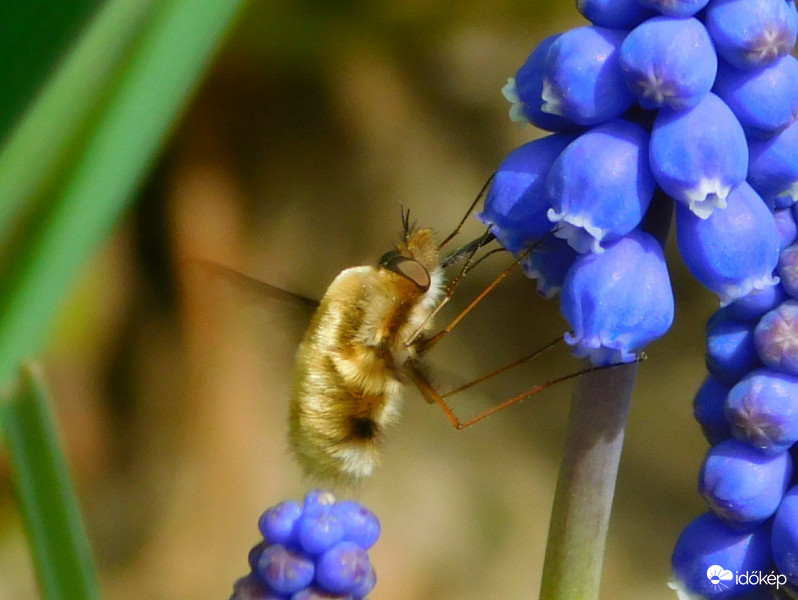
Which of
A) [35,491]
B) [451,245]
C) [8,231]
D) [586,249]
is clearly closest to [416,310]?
[586,249]

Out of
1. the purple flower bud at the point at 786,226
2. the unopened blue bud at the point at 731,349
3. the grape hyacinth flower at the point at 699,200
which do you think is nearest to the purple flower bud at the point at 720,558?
the grape hyacinth flower at the point at 699,200

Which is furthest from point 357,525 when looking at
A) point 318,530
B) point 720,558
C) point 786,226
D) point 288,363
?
point 288,363

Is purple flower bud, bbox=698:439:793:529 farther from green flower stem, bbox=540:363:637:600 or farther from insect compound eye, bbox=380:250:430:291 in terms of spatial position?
insect compound eye, bbox=380:250:430:291

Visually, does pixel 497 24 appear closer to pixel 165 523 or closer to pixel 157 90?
pixel 165 523

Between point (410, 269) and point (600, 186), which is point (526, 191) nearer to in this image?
point (600, 186)

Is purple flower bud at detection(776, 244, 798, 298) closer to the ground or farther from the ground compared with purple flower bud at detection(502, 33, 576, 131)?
closer to the ground

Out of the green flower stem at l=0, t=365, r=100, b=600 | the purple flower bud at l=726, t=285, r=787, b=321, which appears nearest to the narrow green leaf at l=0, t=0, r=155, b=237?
the green flower stem at l=0, t=365, r=100, b=600

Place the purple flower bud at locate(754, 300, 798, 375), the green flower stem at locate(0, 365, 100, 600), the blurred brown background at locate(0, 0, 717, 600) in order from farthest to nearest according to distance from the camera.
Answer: the blurred brown background at locate(0, 0, 717, 600) < the purple flower bud at locate(754, 300, 798, 375) < the green flower stem at locate(0, 365, 100, 600)

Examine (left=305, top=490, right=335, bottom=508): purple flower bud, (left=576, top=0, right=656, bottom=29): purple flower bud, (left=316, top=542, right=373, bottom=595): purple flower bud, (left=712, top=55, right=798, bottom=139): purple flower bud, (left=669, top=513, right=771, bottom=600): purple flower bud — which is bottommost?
(left=316, top=542, right=373, bottom=595): purple flower bud

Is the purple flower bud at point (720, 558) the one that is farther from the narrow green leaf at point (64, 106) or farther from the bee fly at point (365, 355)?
the narrow green leaf at point (64, 106)
